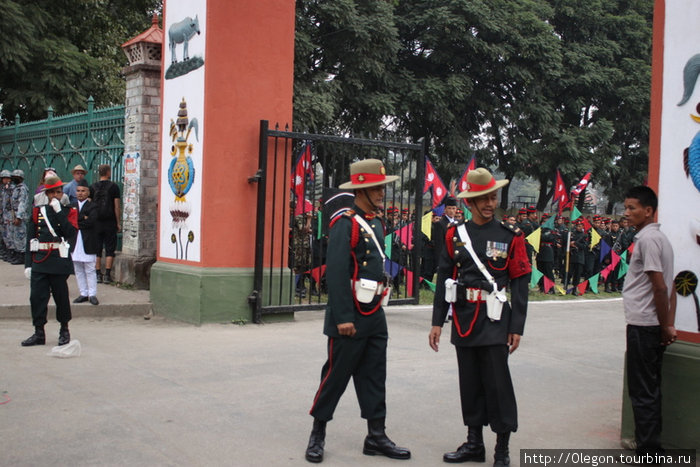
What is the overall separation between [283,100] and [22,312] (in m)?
4.46

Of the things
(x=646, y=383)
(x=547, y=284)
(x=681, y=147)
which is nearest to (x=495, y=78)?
(x=547, y=284)

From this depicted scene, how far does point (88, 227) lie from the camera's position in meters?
10.6

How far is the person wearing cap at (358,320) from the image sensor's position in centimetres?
479

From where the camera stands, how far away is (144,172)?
39.2 ft

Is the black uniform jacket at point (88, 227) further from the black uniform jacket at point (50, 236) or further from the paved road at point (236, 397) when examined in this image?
the black uniform jacket at point (50, 236)

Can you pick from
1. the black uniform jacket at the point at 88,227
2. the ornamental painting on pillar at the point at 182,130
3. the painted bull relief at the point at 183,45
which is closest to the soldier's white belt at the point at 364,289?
the ornamental painting on pillar at the point at 182,130

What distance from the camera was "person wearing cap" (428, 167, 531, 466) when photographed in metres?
4.69

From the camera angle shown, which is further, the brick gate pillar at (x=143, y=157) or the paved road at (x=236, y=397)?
the brick gate pillar at (x=143, y=157)

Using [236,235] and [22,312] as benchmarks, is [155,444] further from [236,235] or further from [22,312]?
[22,312]

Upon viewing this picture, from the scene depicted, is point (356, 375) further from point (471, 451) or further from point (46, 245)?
point (46, 245)

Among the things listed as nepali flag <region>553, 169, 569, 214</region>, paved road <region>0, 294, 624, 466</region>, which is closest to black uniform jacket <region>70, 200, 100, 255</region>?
paved road <region>0, 294, 624, 466</region>

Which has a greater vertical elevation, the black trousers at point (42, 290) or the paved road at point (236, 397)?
the black trousers at point (42, 290)

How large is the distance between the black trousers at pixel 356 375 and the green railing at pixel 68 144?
9.11 metres

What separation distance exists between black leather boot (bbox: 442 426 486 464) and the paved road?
0.10 metres
